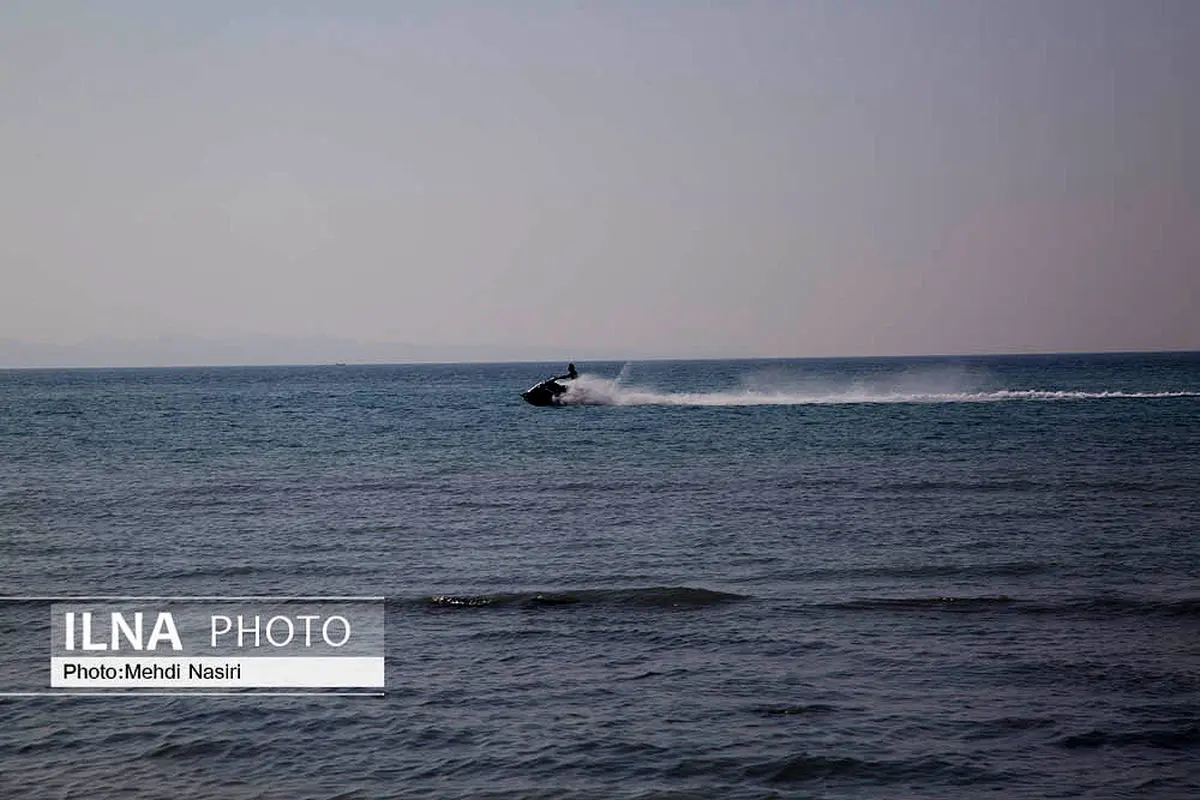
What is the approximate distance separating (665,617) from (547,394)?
68409 mm

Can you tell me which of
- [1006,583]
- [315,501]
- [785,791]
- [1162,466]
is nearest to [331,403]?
[315,501]

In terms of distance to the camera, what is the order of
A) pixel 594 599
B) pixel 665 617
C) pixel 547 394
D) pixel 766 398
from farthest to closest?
pixel 766 398 < pixel 547 394 < pixel 594 599 < pixel 665 617

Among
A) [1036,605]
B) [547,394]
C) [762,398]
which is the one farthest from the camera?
[762,398]

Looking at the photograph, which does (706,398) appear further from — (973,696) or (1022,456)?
(973,696)

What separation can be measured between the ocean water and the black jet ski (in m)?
38.8

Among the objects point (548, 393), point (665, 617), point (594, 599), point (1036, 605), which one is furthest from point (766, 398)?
point (665, 617)

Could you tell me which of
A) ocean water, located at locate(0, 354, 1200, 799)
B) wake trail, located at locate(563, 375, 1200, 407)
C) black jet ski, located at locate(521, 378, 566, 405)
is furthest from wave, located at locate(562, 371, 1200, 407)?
ocean water, located at locate(0, 354, 1200, 799)

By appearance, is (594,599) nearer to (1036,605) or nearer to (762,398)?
(1036,605)

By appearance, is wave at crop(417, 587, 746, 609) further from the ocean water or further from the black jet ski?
the black jet ski

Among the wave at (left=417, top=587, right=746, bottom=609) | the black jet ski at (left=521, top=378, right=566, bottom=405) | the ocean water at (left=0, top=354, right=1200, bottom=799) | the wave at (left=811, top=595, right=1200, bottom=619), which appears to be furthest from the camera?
the black jet ski at (left=521, top=378, right=566, bottom=405)

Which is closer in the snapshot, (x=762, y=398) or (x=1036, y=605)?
(x=1036, y=605)

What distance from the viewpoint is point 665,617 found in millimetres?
20281

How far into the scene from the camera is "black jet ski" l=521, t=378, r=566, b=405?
287 feet

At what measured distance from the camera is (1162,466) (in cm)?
4212
